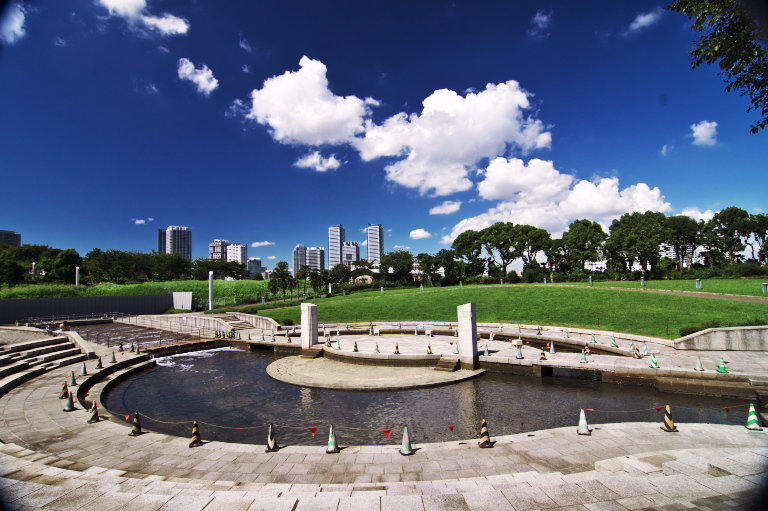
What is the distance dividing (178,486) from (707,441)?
13.3 metres

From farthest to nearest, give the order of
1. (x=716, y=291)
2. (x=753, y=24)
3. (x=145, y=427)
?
1. (x=716, y=291)
2. (x=145, y=427)
3. (x=753, y=24)

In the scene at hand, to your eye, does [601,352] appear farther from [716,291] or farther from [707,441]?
[716,291]

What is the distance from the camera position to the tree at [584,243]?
63.8 meters

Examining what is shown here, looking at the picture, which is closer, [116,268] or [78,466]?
[78,466]

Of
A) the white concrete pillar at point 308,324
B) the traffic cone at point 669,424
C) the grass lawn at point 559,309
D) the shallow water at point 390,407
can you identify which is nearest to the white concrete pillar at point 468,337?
the shallow water at point 390,407

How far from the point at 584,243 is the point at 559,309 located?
125 feet

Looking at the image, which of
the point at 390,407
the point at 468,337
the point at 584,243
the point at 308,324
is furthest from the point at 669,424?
the point at 584,243

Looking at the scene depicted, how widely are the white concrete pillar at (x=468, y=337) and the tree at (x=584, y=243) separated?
55.0 m

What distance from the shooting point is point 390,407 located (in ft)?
46.3

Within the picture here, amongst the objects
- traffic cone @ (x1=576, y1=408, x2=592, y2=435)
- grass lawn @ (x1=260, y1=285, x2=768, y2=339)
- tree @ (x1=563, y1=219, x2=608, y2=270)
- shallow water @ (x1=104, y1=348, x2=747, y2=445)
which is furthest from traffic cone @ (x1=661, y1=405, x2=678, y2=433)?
tree @ (x1=563, y1=219, x2=608, y2=270)

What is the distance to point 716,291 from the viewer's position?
34.5 m

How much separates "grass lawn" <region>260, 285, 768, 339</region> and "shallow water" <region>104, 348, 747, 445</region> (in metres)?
13.3

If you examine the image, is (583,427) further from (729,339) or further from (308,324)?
(308,324)

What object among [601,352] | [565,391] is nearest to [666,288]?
[601,352]
